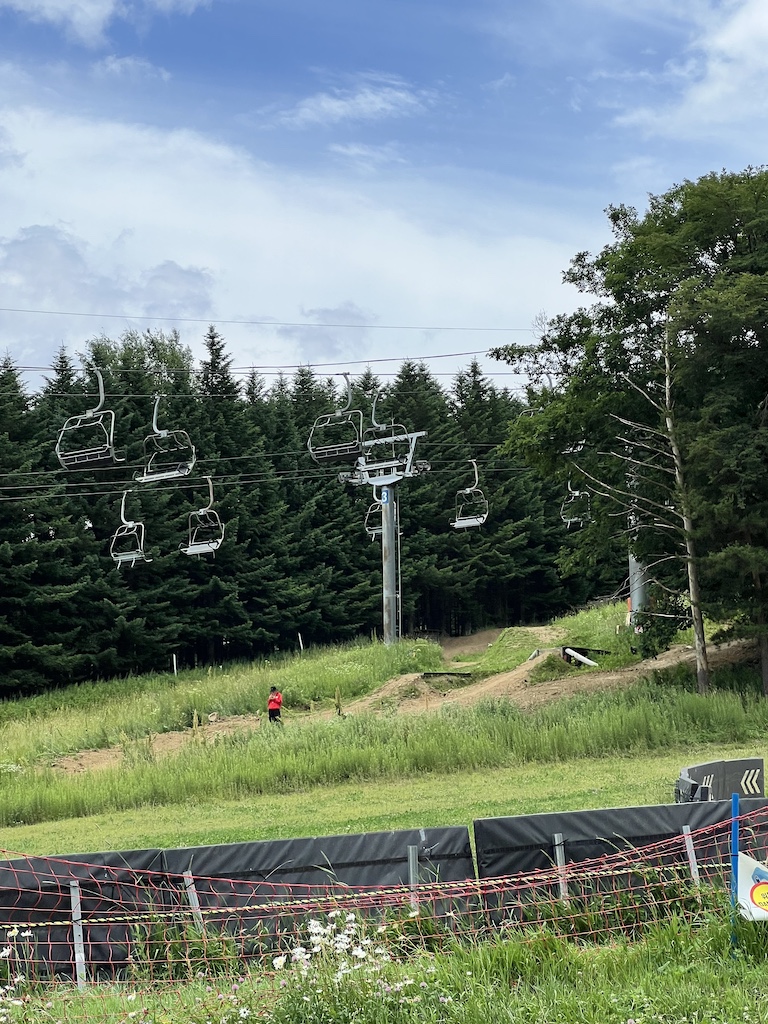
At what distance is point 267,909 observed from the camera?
9.20 meters

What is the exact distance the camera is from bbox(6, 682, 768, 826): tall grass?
1983 centimetres

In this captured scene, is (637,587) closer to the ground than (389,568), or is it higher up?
closer to the ground

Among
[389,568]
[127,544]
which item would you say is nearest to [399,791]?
[389,568]

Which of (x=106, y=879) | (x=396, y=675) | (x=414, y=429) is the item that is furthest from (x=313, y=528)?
(x=106, y=879)

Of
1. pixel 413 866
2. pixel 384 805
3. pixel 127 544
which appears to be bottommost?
pixel 384 805

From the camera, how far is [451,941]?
25.2 feet

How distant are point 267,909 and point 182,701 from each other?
→ 24.9 m

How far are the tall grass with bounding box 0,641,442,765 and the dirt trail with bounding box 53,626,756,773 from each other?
2.55ft

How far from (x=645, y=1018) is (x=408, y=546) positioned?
57225 mm

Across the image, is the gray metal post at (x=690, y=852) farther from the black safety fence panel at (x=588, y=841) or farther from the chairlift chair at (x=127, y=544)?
the chairlift chair at (x=127, y=544)

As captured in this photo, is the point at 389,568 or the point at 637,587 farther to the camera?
the point at 389,568

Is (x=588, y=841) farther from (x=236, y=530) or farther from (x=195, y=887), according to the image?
(x=236, y=530)

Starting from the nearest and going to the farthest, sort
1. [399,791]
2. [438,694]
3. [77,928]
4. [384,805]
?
[77,928] → [384,805] → [399,791] → [438,694]

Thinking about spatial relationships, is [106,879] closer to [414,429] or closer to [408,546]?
[408,546]
